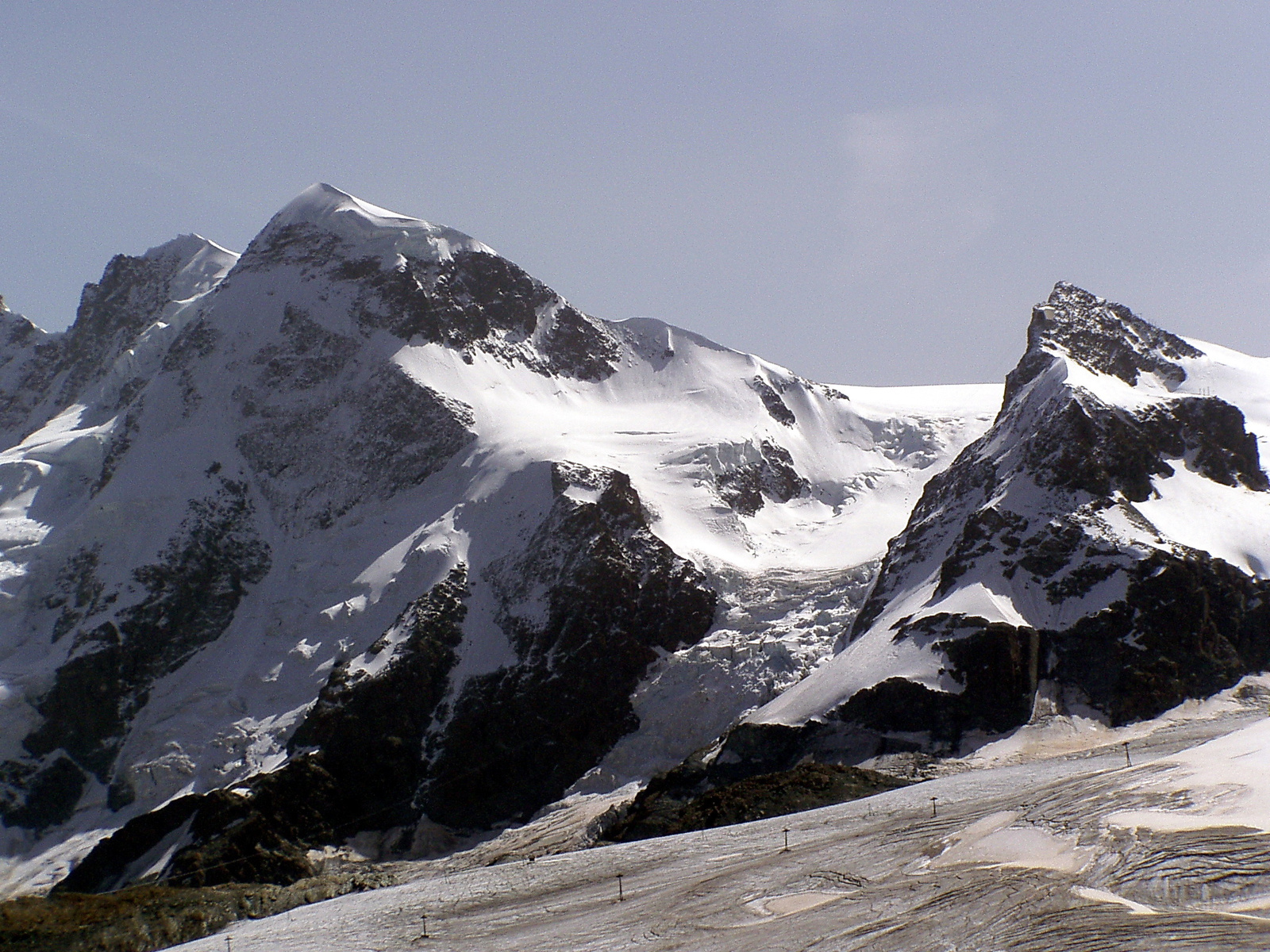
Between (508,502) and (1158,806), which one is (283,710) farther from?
(1158,806)

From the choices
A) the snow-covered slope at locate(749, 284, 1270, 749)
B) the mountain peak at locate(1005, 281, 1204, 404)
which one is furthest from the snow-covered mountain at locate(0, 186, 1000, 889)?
the mountain peak at locate(1005, 281, 1204, 404)

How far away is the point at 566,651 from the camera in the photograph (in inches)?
4092

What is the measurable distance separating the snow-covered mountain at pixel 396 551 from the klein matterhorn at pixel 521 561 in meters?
0.40

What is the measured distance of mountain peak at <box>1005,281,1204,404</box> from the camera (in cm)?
11556

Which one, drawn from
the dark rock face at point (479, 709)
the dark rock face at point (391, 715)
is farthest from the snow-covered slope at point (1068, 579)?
the dark rock face at point (391, 715)

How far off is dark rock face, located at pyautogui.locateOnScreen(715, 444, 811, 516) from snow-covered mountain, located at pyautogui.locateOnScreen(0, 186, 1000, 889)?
1.71 ft

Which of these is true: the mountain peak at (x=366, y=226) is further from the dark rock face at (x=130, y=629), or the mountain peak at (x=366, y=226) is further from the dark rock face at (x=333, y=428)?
the dark rock face at (x=130, y=629)

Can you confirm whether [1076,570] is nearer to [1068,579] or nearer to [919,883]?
[1068,579]

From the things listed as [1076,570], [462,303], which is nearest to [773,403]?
[462,303]

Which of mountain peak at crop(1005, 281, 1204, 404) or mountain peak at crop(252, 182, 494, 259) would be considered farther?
mountain peak at crop(252, 182, 494, 259)

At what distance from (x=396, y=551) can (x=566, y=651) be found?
2527cm

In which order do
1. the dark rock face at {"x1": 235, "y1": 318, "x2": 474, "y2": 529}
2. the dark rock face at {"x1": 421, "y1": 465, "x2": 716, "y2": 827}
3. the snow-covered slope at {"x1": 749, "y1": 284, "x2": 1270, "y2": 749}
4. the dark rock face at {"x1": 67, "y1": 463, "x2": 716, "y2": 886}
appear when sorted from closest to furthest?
1. the snow-covered slope at {"x1": 749, "y1": 284, "x2": 1270, "y2": 749}
2. the dark rock face at {"x1": 67, "y1": 463, "x2": 716, "y2": 886}
3. the dark rock face at {"x1": 421, "y1": 465, "x2": 716, "y2": 827}
4. the dark rock face at {"x1": 235, "y1": 318, "x2": 474, "y2": 529}

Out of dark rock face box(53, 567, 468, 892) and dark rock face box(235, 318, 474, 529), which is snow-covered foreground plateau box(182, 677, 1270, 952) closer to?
dark rock face box(53, 567, 468, 892)

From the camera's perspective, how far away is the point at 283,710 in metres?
105
